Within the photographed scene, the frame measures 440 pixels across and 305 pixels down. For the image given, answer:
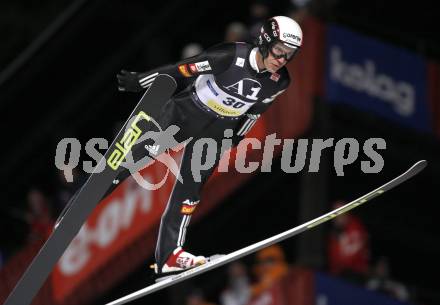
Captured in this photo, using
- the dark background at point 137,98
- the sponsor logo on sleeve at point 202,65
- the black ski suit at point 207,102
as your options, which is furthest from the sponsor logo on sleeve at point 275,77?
the dark background at point 137,98

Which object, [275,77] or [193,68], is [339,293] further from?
[193,68]

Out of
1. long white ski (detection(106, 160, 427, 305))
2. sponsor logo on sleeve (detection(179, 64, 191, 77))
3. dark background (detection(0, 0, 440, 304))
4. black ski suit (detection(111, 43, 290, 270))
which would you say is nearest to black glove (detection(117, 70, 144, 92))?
black ski suit (detection(111, 43, 290, 270))

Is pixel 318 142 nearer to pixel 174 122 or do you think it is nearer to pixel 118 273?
pixel 118 273

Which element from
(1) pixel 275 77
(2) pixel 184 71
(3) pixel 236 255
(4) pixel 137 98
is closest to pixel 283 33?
(1) pixel 275 77

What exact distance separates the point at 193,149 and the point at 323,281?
587 cm

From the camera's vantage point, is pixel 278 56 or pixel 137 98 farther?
pixel 137 98

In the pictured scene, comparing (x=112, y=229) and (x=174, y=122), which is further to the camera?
(x=112, y=229)

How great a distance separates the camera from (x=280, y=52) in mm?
11609

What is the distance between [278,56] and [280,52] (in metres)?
0.05

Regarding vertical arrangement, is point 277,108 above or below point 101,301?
above

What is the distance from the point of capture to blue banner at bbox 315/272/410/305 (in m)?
17.8

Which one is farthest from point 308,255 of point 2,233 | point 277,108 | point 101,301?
point 2,233

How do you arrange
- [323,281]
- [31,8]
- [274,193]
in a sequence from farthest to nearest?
[31,8] < [274,193] < [323,281]

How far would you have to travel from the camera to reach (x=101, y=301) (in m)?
23.4
